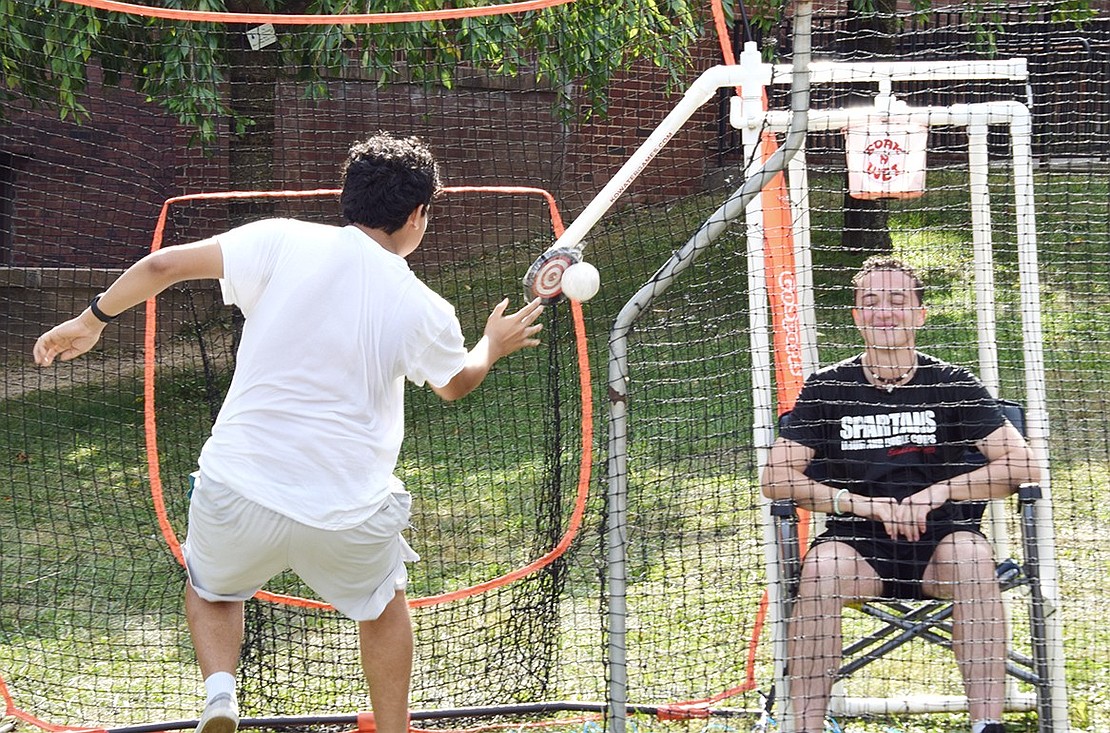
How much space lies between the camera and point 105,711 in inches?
170

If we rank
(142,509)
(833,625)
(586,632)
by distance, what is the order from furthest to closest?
(142,509), (586,632), (833,625)

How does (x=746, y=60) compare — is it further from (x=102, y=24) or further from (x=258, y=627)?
(x=102, y=24)

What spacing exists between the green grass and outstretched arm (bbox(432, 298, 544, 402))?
0.55 m

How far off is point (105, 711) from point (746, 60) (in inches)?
119

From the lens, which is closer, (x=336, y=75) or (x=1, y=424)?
(x=336, y=75)

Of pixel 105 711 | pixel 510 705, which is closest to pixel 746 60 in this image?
pixel 510 705

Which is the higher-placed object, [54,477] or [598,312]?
[598,312]

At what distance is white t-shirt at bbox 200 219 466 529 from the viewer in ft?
10.2

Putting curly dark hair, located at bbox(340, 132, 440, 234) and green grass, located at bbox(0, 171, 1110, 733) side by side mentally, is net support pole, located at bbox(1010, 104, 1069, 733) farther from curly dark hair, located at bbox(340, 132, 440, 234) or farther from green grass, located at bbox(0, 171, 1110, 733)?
curly dark hair, located at bbox(340, 132, 440, 234)

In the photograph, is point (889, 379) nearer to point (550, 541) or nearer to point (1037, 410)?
point (1037, 410)

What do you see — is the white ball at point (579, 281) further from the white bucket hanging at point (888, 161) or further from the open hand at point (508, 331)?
the white bucket hanging at point (888, 161)

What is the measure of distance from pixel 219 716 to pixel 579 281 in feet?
4.70

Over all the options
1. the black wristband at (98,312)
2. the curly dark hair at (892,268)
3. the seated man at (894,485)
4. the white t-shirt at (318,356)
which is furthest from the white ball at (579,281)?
the black wristband at (98,312)

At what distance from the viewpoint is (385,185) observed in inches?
128
